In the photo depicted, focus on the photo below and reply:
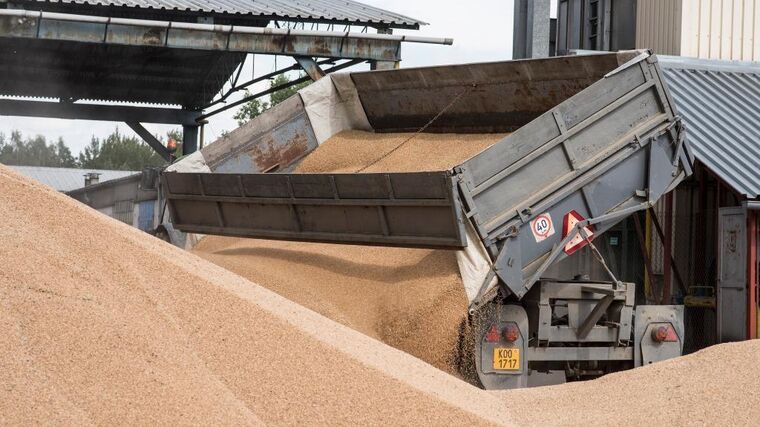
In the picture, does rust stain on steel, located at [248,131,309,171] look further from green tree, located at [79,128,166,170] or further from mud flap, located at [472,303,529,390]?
green tree, located at [79,128,166,170]

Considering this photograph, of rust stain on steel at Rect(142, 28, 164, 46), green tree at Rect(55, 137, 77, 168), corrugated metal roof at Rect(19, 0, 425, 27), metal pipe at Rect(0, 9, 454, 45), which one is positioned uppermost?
corrugated metal roof at Rect(19, 0, 425, 27)

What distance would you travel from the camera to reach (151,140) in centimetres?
2483

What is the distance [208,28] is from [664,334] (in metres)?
11.0

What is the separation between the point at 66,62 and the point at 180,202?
41.6 ft

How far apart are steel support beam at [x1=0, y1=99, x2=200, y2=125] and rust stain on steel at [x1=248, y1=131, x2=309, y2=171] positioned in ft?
48.6

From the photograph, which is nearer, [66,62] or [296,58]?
[296,58]

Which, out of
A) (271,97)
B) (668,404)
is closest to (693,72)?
(668,404)

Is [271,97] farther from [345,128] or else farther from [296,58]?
[345,128]

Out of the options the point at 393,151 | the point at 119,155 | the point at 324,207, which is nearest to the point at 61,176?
the point at 119,155

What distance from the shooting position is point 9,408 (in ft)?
15.1

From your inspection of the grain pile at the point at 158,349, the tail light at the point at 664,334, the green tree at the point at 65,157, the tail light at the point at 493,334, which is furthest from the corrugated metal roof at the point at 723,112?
the green tree at the point at 65,157

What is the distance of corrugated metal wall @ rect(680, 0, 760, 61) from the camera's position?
18250mm

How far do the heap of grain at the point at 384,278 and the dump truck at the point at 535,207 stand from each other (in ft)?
0.59

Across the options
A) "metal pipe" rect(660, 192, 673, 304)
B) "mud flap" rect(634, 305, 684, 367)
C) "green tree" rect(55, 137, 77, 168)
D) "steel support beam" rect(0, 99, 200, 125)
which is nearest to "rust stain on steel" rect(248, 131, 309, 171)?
"mud flap" rect(634, 305, 684, 367)
